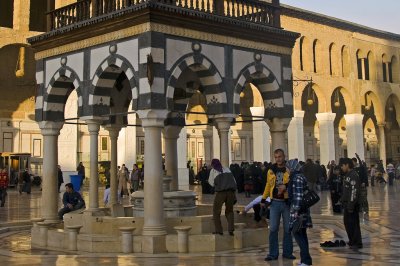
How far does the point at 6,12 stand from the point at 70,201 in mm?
16625

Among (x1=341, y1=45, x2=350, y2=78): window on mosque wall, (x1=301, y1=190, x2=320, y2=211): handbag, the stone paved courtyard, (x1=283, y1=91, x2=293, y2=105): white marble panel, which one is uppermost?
(x1=341, y1=45, x2=350, y2=78): window on mosque wall

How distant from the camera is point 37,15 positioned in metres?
24.4

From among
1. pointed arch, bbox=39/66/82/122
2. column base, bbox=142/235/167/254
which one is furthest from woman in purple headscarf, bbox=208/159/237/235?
pointed arch, bbox=39/66/82/122

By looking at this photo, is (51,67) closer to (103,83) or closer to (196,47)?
(103,83)

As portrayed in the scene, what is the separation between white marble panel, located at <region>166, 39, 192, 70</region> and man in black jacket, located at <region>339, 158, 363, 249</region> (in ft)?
9.48

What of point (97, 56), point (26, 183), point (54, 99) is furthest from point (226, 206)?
point (26, 183)

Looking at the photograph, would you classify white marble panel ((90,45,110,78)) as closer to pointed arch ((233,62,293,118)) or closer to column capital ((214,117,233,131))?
column capital ((214,117,233,131))

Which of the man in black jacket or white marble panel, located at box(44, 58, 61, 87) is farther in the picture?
white marble panel, located at box(44, 58, 61, 87)

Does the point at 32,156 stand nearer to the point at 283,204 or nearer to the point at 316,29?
the point at 316,29

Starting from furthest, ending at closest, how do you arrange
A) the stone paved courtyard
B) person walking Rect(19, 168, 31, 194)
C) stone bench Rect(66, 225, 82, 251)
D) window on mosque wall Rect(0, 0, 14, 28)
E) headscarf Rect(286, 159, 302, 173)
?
window on mosque wall Rect(0, 0, 14, 28)
person walking Rect(19, 168, 31, 194)
stone bench Rect(66, 225, 82, 251)
the stone paved courtyard
headscarf Rect(286, 159, 302, 173)

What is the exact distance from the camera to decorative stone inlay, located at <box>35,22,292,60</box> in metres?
7.77

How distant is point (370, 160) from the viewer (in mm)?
34938

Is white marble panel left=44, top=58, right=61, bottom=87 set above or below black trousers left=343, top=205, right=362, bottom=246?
above

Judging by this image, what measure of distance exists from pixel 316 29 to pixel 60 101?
1872 centimetres
